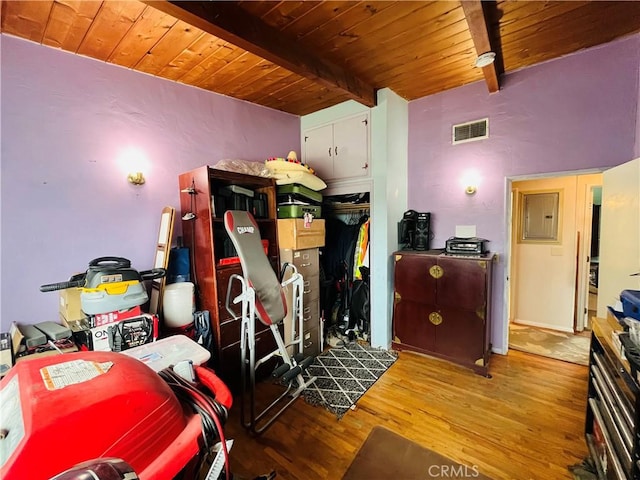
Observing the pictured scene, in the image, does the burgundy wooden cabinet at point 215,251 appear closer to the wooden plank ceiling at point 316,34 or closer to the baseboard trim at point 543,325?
the wooden plank ceiling at point 316,34

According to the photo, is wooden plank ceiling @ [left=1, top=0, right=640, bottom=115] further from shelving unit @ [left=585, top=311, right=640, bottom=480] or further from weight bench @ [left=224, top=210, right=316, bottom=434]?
shelving unit @ [left=585, top=311, right=640, bottom=480]

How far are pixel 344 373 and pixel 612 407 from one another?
186cm

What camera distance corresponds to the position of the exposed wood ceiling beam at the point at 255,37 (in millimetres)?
1470

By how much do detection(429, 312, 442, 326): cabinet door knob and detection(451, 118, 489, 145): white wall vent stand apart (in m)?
1.84

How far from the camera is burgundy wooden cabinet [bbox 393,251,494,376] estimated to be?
2.58m

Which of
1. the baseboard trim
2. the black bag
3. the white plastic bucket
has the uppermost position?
the white plastic bucket

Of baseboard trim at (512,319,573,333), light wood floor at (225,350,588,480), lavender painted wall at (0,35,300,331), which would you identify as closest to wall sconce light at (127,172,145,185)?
lavender painted wall at (0,35,300,331)

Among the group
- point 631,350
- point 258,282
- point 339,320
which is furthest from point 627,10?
point 339,320

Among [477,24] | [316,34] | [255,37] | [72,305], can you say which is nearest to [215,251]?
[72,305]

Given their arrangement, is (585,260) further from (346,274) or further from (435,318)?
(346,274)

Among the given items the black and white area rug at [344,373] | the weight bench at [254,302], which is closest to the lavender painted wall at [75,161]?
the weight bench at [254,302]

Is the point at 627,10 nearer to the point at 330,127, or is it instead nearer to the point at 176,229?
the point at 330,127

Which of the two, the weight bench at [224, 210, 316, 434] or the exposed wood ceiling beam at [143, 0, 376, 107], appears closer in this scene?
the exposed wood ceiling beam at [143, 0, 376, 107]

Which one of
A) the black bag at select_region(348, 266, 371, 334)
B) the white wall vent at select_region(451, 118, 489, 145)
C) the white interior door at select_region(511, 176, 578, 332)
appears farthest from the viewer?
the white interior door at select_region(511, 176, 578, 332)
